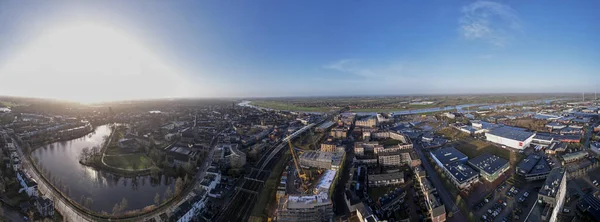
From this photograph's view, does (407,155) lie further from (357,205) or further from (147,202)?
(147,202)

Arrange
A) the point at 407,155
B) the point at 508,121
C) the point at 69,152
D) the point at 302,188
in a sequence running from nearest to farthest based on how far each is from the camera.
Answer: the point at 302,188
the point at 407,155
the point at 69,152
the point at 508,121

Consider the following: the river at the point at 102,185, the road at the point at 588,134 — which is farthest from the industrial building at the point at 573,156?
the river at the point at 102,185

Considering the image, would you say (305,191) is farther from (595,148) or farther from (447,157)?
(595,148)

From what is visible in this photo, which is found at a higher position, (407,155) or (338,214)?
(407,155)

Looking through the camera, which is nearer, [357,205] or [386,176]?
[357,205]

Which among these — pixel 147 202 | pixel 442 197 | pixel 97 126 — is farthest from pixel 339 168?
pixel 97 126

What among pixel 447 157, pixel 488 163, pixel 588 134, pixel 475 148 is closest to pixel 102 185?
pixel 447 157

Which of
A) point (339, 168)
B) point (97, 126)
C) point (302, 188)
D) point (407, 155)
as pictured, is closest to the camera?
point (302, 188)

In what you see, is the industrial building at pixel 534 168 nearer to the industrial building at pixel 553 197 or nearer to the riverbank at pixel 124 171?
the industrial building at pixel 553 197
